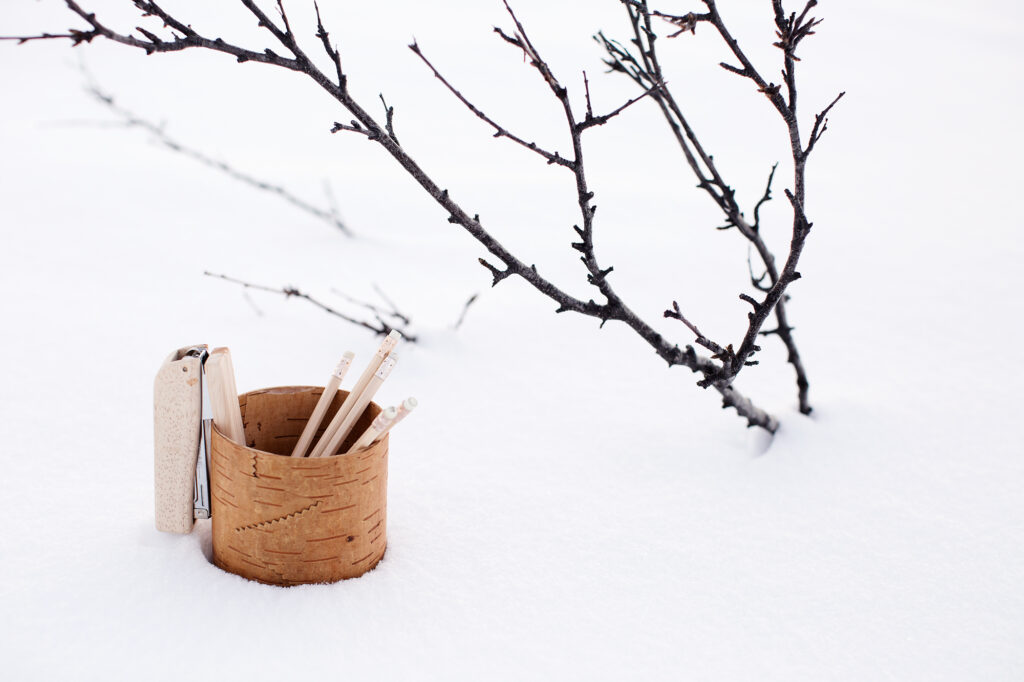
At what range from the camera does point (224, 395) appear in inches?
27.5

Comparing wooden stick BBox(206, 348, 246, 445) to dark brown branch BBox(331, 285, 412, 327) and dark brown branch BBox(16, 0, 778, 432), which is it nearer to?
dark brown branch BBox(16, 0, 778, 432)

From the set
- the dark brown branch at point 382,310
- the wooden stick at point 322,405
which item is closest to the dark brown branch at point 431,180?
the wooden stick at point 322,405

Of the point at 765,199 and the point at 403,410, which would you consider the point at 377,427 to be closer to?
the point at 403,410

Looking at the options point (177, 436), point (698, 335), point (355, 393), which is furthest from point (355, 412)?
point (698, 335)

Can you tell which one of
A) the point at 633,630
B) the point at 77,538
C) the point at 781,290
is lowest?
the point at 77,538

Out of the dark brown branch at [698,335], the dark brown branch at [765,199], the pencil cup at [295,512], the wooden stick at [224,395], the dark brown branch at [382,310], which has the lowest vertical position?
the pencil cup at [295,512]

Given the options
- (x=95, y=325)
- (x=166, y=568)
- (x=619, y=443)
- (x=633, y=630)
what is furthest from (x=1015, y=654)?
(x=95, y=325)

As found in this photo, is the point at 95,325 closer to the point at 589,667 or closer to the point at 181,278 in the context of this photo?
the point at 181,278

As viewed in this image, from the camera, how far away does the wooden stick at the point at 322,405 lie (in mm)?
749

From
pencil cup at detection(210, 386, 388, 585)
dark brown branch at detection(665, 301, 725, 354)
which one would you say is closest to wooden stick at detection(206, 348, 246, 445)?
pencil cup at detection(210, 386, 388, 585)

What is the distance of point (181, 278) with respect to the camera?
1438 millimetres

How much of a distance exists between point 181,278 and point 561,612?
101 cm

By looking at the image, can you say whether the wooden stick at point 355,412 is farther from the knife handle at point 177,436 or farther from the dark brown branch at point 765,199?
the dark brown branch at point 765,199

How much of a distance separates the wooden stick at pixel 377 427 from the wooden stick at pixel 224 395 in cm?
11
